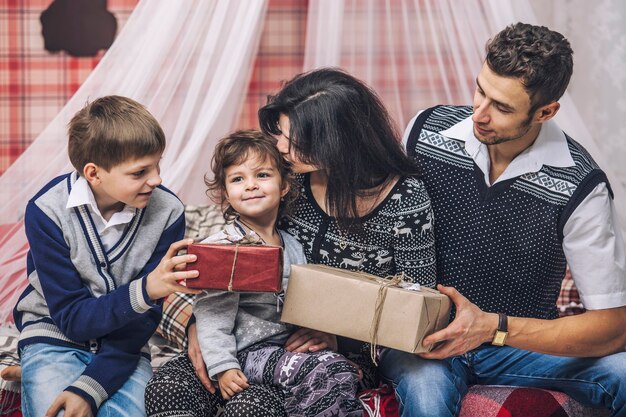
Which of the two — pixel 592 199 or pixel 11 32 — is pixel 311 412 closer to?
pixel 592 199

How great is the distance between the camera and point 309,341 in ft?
6.63

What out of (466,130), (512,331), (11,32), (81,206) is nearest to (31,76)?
(11,32)

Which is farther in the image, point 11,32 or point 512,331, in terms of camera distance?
point 11,32

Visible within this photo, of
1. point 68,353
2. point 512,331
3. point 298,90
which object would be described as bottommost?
point 68,353

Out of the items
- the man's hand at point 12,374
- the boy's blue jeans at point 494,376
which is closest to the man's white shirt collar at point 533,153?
the boy's blue jeans at point 494,376

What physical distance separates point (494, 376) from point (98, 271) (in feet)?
3.17

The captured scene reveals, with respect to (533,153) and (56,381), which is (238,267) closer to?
(56,381)

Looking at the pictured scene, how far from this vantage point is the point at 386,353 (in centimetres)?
214

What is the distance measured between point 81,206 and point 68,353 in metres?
0.34

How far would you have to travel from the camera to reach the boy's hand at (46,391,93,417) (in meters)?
1.90

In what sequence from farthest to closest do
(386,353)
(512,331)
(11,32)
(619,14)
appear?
1. (11,32)
2. (619,14)
3. (386,353)
4. (512,331)

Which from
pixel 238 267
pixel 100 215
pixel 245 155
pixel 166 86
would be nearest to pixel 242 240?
pixel 238 267

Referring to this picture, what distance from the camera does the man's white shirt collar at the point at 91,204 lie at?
79.2 inches

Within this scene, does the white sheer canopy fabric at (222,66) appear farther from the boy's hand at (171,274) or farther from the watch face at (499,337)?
the watch face at (499,337)
